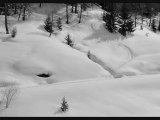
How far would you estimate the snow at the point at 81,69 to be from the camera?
21.7m

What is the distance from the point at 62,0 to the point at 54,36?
1241 cm

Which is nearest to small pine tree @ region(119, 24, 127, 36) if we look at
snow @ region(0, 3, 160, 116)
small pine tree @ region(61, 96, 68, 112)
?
snow @ region(0, 3, 160, 116)

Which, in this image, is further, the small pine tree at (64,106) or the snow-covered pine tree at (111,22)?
the snow-covered pine tree at (111,22)

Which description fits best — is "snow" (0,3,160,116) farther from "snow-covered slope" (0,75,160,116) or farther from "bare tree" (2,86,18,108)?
"bare tree" (2,86,18,108)

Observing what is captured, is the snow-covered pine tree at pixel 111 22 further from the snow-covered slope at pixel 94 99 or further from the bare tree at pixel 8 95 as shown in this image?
the bare tree at pixel 8 95

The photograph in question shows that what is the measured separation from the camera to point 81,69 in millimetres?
29812

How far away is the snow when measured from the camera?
21.7m

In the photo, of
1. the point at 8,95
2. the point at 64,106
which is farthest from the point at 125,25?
the point at 8,95

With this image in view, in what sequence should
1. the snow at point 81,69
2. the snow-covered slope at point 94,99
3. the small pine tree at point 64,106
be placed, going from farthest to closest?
the snow at point 81,69
the snow-covered slope at point 94,99
the small pine tree at point 64,106

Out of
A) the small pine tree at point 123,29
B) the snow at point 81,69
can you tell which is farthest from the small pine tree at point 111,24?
the small pine tree at point 123,29

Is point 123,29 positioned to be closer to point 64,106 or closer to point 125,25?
point 125,25

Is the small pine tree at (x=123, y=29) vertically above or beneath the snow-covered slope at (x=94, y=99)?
above

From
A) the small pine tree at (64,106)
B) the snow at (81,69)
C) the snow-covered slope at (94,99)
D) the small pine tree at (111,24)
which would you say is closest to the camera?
the small pine tree at (64,106)

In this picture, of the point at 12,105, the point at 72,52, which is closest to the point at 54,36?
the point at 72,52
